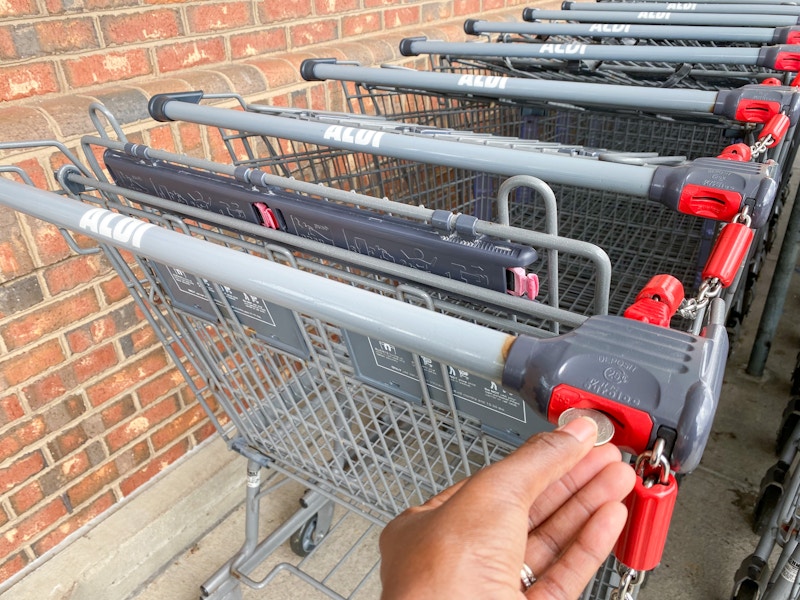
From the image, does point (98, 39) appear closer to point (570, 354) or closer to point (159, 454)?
point (159, 454)

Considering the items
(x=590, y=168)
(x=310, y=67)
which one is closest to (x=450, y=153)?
(x=590, y=168)

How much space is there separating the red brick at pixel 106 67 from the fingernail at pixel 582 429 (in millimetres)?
1480

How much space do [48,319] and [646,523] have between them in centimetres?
143

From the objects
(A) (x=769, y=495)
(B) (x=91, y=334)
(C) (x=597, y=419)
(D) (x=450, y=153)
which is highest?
(D) (x=450, y=153)

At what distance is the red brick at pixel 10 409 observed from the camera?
1.44 m

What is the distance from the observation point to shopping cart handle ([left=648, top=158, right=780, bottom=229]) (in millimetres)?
904

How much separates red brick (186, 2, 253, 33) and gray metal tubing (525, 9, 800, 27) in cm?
119

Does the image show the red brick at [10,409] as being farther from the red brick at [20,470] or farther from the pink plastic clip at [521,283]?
the pink plastic clip at [521,283]

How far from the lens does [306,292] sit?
0.75 m

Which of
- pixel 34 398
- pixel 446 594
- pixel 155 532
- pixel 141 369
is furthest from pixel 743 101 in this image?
pixel 155 532

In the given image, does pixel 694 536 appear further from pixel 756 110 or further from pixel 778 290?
pixel 756 110

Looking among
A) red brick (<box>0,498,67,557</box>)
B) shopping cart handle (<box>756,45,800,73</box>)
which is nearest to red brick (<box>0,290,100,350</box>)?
red brick (<box>0,498,67,557</box>)

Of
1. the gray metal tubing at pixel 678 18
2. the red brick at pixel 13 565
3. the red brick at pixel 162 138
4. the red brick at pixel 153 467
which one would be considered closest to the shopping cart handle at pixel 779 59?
the gray metal tubing at pixel 678 18

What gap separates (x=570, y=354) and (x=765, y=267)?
338 centimetres
